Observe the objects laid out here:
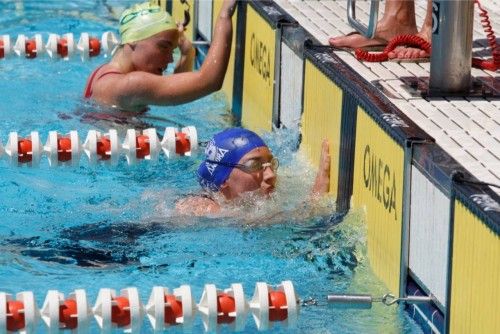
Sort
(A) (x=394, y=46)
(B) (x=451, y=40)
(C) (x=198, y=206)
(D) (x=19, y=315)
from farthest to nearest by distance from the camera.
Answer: (A) (x=394, y=46) < (C) (x=198, y=206) < (B) (x=451, y=40) < (D) (x=19, y=315)

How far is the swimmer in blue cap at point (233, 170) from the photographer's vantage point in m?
5.09

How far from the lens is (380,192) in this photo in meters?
4.70

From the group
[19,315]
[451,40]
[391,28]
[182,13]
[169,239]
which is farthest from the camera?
[182,13]

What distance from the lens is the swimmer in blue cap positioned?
5094 millimetres

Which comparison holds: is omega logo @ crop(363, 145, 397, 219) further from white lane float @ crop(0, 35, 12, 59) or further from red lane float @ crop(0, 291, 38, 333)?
white lane float @ crop(0, 35, 12, 59)

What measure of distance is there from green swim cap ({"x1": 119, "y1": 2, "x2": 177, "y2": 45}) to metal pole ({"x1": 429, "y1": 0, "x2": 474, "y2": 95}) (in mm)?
1865

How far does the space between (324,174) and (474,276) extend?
5.20 ft

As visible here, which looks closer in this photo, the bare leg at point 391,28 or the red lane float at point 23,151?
the red lane float at point 23,151

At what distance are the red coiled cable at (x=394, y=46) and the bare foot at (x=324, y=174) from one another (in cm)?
50

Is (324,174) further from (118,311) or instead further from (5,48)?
(5,48)

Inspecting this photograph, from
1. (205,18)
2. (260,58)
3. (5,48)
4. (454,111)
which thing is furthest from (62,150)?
(205,18)

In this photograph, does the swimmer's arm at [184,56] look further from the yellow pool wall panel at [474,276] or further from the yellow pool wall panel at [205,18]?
the yellow pool wall panel at [474,276]

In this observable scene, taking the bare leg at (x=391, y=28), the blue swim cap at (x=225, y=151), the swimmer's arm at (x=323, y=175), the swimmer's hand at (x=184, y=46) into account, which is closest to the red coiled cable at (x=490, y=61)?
the bare leg at (x=391, y=28)

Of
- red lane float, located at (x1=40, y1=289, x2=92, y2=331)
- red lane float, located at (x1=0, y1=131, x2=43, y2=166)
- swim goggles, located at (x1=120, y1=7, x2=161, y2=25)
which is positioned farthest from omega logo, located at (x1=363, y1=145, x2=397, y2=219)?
swim goggles, located at (x1=120, y1=7, x2=161, y2=25)
